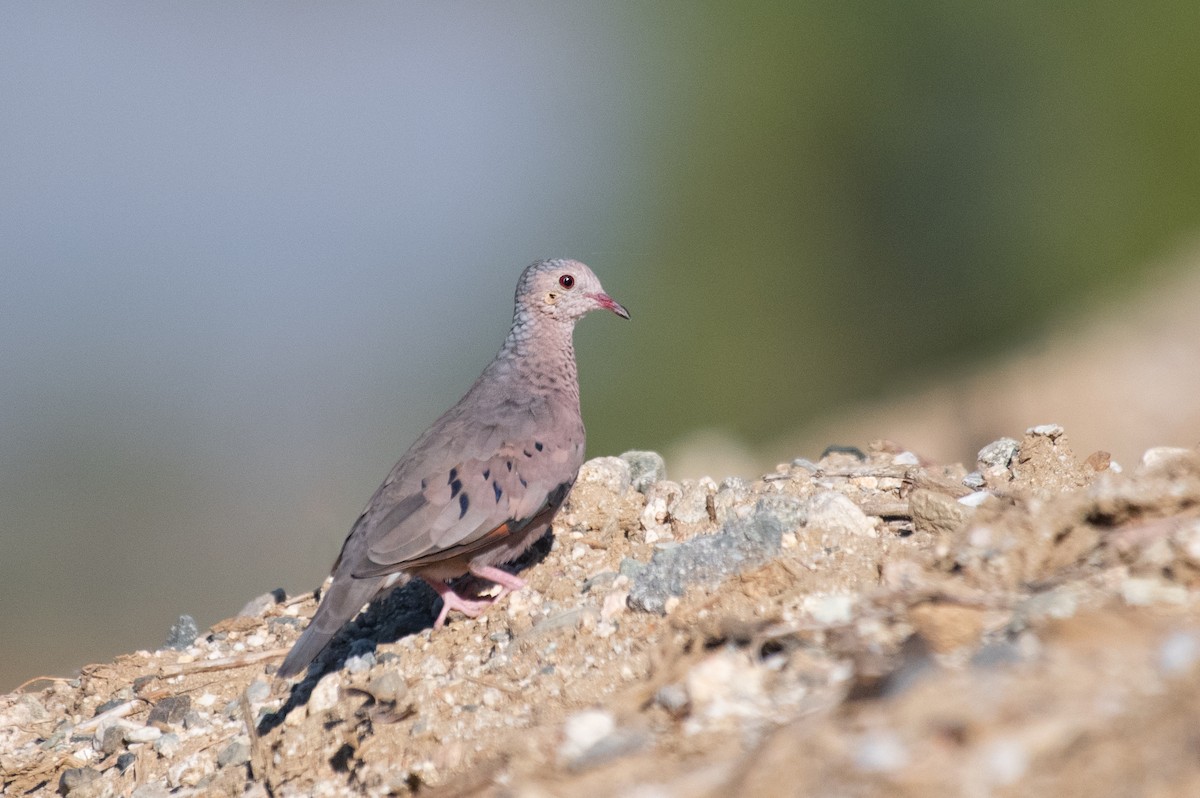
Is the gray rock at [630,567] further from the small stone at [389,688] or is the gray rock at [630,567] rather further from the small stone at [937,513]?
the small stone at [937,513]

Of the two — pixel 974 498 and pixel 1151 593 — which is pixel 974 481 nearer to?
pixel 974 498

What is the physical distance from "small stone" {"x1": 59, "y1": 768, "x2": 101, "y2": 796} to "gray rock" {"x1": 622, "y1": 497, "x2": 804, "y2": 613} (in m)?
2.24

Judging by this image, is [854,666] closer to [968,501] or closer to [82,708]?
[968,501]

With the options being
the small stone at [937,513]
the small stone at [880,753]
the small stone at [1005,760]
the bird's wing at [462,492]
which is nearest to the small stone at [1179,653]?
the small stone at [1005,760]

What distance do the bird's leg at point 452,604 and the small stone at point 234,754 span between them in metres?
0.88

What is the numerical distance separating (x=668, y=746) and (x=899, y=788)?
65 centimetres

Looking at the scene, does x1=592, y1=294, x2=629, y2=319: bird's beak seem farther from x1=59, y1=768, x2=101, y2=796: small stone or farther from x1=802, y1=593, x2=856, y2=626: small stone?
x1=59, y1=768, x2=101, y2=796: small stone

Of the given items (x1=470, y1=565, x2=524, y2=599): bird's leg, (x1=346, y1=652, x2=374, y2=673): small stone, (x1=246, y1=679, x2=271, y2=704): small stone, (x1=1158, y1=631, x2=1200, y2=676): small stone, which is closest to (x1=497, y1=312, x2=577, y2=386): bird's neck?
(x1=470, y1=565, x2=524, y2=599): bird's leg

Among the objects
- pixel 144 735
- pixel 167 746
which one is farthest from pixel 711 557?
pixel 144 735

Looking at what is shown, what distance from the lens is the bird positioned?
4609 millimetres

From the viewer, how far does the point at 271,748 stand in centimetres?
419

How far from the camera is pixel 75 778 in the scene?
450cm

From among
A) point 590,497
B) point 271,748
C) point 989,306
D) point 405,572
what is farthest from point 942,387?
point 271,748

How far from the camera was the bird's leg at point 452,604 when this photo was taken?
4.82 m
